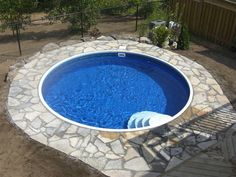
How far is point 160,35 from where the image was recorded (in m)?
14.8

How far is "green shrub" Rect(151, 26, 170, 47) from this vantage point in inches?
578

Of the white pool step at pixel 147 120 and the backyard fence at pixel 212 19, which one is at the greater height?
the backyard fence at pixel 212 19

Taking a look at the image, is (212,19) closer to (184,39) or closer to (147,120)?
(184,39)

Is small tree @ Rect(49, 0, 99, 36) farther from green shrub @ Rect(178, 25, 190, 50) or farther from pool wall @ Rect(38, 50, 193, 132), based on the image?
green shrub @ Rect(178, 25, 190, 50)

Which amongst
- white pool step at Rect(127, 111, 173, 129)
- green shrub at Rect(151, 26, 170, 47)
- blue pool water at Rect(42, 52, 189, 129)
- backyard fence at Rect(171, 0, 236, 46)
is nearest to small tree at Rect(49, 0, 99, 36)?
blue pool water at Rect(42, 52, 189, 129)

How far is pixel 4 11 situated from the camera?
17375mm

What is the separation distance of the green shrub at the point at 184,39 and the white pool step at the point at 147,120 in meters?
5.04

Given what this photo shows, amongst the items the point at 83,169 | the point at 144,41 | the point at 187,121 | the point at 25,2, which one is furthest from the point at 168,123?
the point at 25,2

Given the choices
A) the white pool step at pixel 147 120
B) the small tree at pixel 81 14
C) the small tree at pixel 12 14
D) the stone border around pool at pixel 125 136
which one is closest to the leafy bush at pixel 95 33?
the small tree at pixel 81 14

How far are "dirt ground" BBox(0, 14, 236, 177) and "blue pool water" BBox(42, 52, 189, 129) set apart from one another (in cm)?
163

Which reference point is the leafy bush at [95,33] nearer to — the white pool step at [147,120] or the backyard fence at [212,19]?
the backyard fence at [212,19]

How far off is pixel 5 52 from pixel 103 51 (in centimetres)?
464

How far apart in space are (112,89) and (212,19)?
6262 mm

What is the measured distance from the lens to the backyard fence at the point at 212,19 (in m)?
14.4
